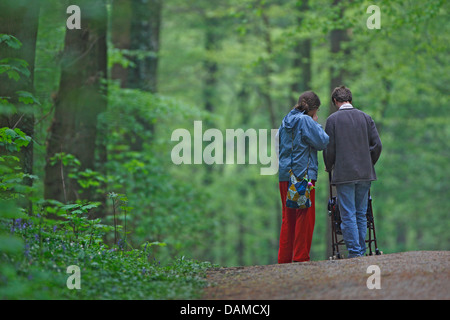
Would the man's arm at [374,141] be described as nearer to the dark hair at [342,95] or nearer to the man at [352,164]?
the man at [352,164]

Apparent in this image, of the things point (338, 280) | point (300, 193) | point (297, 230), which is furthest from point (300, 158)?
point (338, 280)

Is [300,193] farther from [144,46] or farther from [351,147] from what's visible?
[144,46]

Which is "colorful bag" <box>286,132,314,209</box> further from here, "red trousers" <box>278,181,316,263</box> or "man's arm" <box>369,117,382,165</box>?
"man's arm" <box>369,117,382,165</box>

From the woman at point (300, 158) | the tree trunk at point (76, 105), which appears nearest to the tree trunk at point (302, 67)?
the tree trunk at point (76, 105)

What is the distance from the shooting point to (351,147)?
299 inches

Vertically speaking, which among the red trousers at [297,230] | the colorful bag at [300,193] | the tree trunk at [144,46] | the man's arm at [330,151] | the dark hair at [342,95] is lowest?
the red trousers at [297,230]

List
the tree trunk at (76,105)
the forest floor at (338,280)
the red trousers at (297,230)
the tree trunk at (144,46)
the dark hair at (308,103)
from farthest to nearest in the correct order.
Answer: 1. the tree trunk at (144,46)
2. the tree trunk at (76,105)
3. the dark hair at (308,103)
4. the red trousers at (297,230)
5. the forest floor at (338,280)

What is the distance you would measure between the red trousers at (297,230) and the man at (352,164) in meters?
0.43

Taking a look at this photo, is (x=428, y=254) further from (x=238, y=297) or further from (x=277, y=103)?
(x=277, y=103)

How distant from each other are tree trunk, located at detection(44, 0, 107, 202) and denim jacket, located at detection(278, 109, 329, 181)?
399cm

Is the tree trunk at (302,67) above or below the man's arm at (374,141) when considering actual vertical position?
above

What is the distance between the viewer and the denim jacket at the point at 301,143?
24.2 feet

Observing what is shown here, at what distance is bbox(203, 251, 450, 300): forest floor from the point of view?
5156 mm
